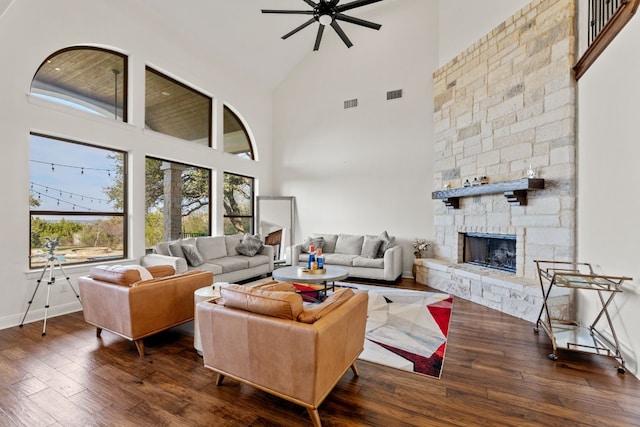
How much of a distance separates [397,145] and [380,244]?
2182 millimetres

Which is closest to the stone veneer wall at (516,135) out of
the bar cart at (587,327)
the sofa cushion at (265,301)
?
the bar cart at (587,327)

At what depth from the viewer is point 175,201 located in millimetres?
5703

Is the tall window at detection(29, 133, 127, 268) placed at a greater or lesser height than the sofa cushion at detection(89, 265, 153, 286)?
greater

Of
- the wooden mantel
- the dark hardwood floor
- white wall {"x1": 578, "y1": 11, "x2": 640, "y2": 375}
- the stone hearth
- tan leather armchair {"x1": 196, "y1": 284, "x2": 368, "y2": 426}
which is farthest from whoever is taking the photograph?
the wooden mantel

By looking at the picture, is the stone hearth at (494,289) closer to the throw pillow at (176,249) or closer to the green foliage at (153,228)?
the throw pillow at (176,249)

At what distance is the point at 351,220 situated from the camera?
270 inches

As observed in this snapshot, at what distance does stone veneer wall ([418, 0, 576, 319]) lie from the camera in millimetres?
3574

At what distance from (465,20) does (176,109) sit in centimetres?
551

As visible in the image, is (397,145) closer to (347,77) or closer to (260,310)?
(347,77)

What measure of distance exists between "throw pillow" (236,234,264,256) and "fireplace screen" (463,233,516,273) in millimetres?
3938

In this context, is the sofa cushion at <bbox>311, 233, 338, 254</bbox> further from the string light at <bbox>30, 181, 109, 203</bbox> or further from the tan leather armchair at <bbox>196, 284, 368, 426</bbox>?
the tan leather armchair at <bbox>196, 284, 368, 426</bbox>

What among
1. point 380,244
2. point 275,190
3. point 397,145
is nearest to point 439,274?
point 380,244

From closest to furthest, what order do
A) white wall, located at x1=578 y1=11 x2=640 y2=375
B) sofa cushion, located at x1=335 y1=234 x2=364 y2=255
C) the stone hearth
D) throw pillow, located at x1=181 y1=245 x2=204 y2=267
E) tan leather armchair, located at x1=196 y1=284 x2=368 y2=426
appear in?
tan leather armchair, located at x1=196 y1=284 x2=368 y2=426, white wall, located at x1=578 y1=11 x2=640 y2=375, the stone hearth, throw pillow, located at x1=181 y1=245 x2=204 y2=267, sofa cushion, located at x1=335 y1=234 x2=364 y2=255

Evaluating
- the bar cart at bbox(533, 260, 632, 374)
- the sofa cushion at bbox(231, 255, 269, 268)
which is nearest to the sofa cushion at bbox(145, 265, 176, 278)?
the sofa cushion at bbox(231, 255, 269, 268)
